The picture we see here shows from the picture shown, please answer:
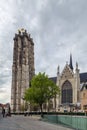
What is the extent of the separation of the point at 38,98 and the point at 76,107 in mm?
22111

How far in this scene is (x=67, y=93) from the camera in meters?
101

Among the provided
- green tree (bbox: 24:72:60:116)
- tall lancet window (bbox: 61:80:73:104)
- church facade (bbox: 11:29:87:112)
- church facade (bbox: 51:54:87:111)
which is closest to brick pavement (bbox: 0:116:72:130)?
green tree (bbox: 24:72:60:116)

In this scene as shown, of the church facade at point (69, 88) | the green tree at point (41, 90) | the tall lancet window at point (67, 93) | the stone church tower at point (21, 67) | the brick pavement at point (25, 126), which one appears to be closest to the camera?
the brick pavement at point (25, 126)

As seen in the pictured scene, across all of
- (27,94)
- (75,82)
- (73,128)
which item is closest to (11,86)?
(75,82)

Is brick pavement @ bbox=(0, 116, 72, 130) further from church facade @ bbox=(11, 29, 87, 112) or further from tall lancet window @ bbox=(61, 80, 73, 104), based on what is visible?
tall lancet window @ bbox=(61, 80, 73, 104)

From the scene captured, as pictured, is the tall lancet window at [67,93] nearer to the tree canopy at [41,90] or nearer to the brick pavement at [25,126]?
the tree canopy at [41,90]

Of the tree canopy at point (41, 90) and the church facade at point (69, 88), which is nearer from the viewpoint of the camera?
the tree canopy at point (41, 90)

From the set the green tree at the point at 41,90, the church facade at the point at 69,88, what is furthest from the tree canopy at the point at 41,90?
the church facade at the point at 69,88

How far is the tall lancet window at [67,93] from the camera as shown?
100 m

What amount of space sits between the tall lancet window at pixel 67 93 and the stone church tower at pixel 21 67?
72.0 ft

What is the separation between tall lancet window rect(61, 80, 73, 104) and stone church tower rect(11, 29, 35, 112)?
21.9 meters

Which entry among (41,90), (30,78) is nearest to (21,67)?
(30,78)

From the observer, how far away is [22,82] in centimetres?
12100

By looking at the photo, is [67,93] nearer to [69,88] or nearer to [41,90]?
[69,88]
